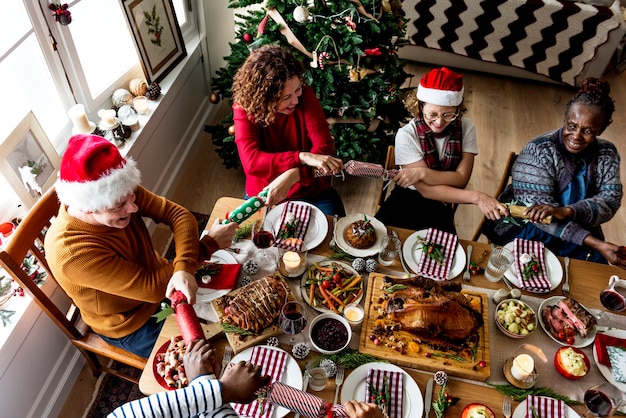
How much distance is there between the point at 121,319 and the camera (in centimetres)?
182

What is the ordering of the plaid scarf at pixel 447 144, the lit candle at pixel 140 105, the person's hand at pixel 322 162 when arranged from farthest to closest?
the lit candle at pixel 140 105 → the plaid scarf at pixel 447 144 → the person's hand at pixel 322 162

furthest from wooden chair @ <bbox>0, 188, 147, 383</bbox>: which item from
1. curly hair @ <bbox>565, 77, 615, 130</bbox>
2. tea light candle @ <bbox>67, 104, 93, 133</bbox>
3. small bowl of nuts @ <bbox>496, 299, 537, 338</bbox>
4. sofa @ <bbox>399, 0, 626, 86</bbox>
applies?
sofa @ <bbox>399, 0, 626, 86</bbox>

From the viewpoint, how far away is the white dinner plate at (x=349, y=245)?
1873mm

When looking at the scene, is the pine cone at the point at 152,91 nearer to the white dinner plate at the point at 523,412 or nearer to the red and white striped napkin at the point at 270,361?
the red and white striped napkin at the point at 270,361

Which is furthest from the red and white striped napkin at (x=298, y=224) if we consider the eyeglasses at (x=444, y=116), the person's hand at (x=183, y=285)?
the eyeglasses at (x=444, y=116)

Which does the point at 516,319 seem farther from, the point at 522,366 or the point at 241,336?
the point at 241,336

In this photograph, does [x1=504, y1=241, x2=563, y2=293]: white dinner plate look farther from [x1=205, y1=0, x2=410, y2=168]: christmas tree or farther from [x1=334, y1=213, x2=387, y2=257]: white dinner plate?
[x1=205, y1=0, x2=410, y2=168]: christmas tree

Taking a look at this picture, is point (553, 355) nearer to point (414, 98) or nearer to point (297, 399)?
point (297, 399)

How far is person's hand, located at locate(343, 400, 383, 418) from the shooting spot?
133 centimetres

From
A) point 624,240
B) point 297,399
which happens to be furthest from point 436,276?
point 624,240

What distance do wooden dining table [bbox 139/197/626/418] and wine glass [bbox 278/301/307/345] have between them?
0.30 ft

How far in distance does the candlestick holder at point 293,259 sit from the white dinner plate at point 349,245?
0.18 m

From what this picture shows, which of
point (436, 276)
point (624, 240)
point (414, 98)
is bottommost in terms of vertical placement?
point (624, 240)

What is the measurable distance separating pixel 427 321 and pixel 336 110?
1571mm
